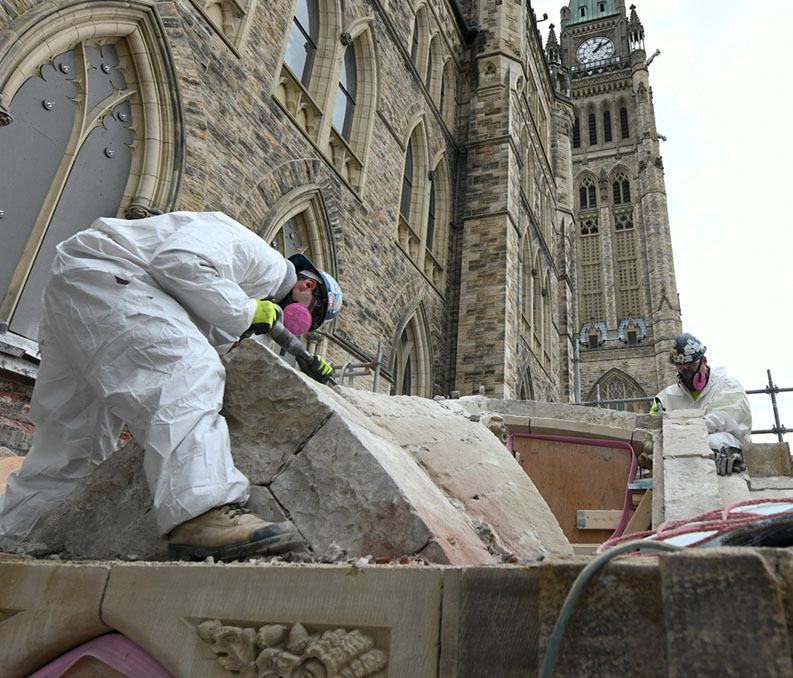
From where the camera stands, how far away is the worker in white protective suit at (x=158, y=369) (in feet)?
6.39

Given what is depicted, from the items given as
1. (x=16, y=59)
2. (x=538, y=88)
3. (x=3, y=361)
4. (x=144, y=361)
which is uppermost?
(x=538, y=88)

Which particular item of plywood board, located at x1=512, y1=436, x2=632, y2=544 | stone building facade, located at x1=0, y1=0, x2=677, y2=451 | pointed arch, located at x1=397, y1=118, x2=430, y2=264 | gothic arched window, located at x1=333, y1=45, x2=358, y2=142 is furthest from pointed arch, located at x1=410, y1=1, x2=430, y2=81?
plywood board, located at x1=512, y1=436, x2=632, y2=544

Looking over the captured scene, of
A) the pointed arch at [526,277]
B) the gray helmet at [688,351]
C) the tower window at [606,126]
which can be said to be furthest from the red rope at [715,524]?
the tower window at [606,126]

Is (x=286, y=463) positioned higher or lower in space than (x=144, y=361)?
lower

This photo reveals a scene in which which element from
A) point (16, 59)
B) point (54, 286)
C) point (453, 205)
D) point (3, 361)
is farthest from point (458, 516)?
point (453, 205)

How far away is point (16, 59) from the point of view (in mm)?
4816

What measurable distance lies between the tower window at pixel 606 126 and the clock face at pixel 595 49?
6.77m

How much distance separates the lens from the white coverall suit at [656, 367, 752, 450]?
4332mm

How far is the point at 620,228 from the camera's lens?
48.7 meters

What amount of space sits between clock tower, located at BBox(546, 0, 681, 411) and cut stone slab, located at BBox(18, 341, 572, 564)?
1621 inches

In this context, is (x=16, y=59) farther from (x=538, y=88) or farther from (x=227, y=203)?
(x=538, y=88)

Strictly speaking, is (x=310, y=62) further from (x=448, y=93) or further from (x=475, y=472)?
(x=475, y=472)

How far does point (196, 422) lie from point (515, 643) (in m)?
1.25

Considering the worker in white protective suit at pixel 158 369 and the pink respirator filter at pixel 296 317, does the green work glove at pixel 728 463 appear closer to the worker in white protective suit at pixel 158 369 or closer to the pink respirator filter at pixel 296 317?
the pink respirator filter at pixel 296 317
